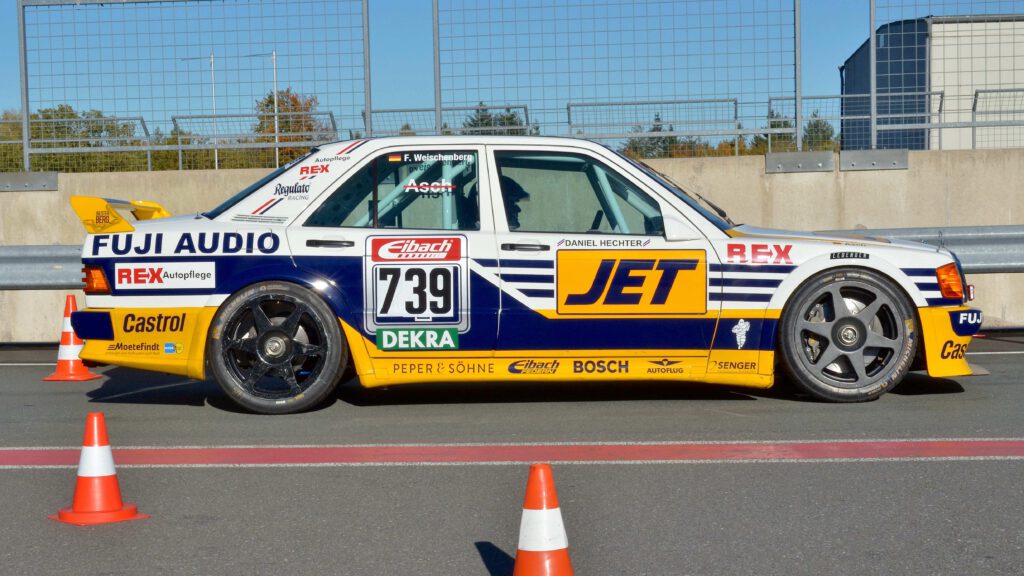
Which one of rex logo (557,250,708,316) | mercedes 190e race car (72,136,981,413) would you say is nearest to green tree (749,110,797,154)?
mercedes 190e race car (72,136,981,413)

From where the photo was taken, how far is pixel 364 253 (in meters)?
6.95

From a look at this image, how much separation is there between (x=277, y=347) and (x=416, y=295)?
0.85 metres

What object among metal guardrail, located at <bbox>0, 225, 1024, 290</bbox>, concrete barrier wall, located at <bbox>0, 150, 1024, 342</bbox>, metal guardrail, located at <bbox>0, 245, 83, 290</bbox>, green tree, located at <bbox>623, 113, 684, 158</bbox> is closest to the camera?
metal guardrail, located at <bbox>0, 225, 1024, 290</bbox>

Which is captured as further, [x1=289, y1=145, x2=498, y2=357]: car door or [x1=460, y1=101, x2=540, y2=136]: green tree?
[x1=460, y1=101, x2=540, y2=136]: green tree

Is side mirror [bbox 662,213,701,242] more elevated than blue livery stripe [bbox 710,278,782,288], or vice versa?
side mirror [bbox 662,213,701,242]

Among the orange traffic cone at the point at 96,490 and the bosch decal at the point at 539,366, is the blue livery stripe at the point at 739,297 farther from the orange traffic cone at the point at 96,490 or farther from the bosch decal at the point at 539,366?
the orange traffic cone at the point at 96,490

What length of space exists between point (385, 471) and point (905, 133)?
8.16 m

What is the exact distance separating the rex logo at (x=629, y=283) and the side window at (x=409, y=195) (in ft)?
2.12

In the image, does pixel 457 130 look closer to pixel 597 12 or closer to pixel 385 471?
pixel 597 12

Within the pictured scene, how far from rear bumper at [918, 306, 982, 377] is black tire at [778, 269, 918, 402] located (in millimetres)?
77

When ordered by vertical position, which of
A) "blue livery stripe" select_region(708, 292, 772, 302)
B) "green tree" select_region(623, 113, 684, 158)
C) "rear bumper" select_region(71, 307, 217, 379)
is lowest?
"rear bumper" select_region(71, 307, 217, 379)

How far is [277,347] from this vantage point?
22.8ft

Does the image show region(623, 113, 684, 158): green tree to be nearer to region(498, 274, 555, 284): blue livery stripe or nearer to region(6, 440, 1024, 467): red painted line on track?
region(498, 274, 555, 284): blue livery stripe

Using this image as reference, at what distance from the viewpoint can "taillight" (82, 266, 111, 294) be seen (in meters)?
7.10
